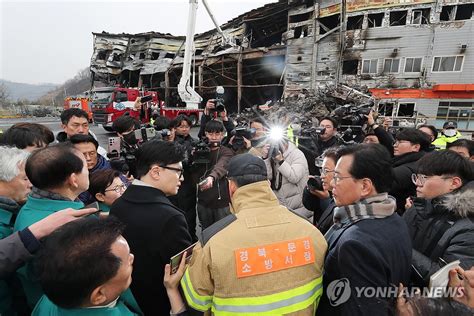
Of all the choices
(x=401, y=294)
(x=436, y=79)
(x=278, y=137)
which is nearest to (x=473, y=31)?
(x=436, y=79)

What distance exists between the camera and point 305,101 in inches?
513

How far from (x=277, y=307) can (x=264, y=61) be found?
63.6 feet

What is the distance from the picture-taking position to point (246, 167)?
1348mm

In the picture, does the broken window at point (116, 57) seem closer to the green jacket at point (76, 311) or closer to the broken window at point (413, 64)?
the broken window at point (413, 64)

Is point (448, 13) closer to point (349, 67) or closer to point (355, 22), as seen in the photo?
point (355, 22)

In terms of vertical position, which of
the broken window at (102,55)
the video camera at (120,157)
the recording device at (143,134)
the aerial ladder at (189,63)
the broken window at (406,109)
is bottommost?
the video camera at (120,157)

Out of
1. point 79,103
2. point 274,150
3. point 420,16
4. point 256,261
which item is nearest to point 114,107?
point 79,103

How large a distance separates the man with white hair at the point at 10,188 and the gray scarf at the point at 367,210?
1854 mm

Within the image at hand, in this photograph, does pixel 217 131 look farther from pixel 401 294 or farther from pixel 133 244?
pixel 401 294

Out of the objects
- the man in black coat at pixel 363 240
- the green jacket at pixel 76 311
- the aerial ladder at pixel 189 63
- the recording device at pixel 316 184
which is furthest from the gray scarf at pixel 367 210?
the aerial ladder at pixel 189 63

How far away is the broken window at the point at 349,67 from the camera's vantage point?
15555 millimetres

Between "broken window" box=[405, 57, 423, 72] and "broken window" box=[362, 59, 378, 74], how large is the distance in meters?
1.55

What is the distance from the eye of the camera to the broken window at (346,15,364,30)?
1506 cm

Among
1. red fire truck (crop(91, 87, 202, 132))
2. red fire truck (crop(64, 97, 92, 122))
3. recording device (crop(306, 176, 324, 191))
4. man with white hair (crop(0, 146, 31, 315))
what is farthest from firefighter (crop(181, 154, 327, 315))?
red fire truck (crop(64, 97, 92, 122))
